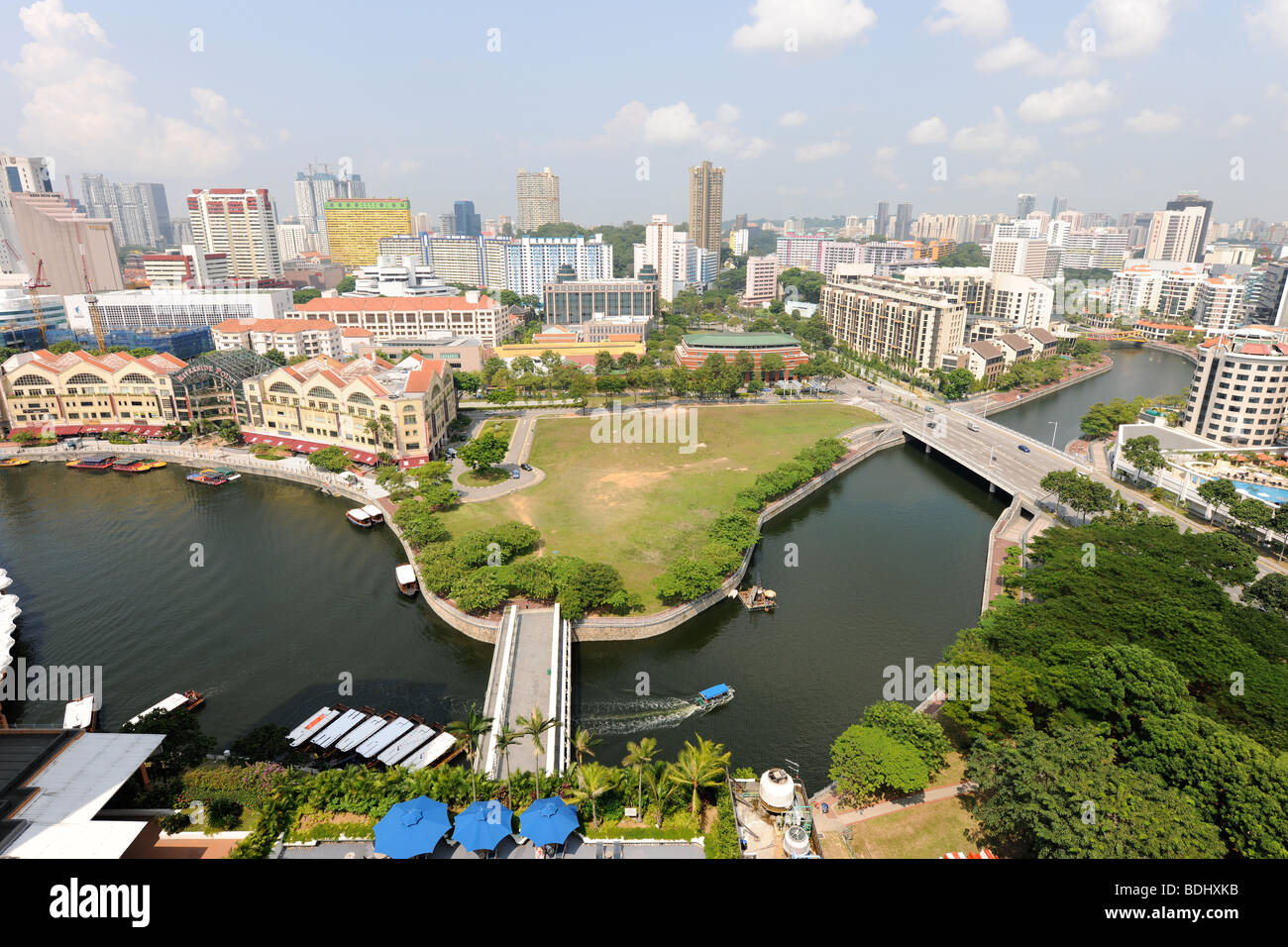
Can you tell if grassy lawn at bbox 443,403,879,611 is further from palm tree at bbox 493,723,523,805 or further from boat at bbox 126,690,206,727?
boat at bbox 126,690,206,727

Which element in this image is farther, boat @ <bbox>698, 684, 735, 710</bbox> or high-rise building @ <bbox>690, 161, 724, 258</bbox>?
high-rise building @ <bbox>690, 161, 724, 258</bbox>

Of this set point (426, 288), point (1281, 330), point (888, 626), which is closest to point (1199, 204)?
point (1281, 330)

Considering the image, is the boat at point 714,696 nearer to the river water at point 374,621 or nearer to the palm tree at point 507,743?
the river water at point 374,621

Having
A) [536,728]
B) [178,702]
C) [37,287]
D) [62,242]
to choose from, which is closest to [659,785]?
[536,728]

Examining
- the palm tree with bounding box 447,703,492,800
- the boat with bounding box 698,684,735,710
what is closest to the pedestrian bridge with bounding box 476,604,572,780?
the palm tree with bounding box 447,703,492,800

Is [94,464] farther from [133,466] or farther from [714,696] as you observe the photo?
[714,696]

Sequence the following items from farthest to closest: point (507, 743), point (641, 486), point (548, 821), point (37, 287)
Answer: point (37, 287) → point (641, 486) → point (507, 743) → point (548, 821)
